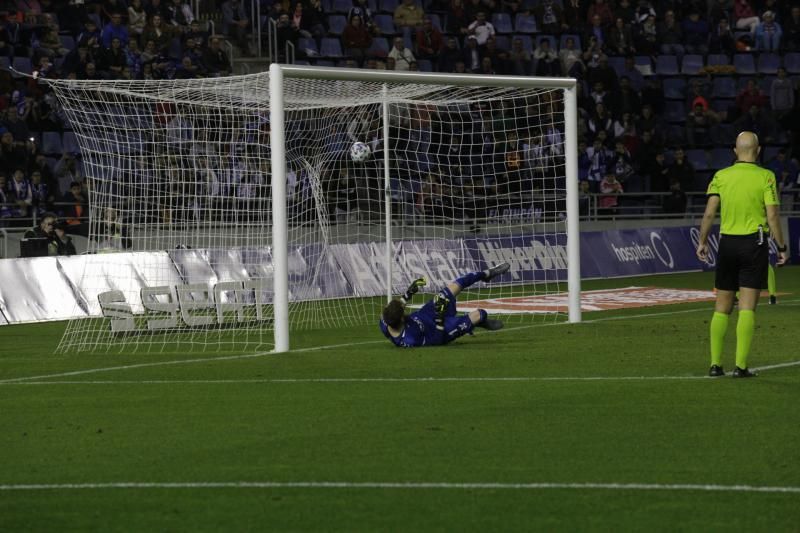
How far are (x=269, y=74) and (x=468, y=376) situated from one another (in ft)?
14.9

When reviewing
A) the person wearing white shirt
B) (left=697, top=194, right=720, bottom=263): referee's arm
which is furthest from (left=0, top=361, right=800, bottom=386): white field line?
the person wearing white shirt

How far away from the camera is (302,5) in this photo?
30.7 metres

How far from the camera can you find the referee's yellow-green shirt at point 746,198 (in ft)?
35.7

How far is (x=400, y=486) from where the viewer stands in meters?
7.13

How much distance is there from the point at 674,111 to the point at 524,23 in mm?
4406

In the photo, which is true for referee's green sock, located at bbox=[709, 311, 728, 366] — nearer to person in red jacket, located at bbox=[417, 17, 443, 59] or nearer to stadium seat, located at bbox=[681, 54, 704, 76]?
person in red jacket, located at bbox=[417, 17, 443, 59]

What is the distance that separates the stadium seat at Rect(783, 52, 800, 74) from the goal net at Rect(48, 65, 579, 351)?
12.0 meters

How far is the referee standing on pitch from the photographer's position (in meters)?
10.8

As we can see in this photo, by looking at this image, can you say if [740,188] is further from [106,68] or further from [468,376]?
[106,68]

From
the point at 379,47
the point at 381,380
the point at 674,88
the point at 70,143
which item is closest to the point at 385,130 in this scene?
the point at 381,380

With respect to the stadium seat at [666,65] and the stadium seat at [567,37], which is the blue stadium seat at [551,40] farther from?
the stadium seat at [666,65]

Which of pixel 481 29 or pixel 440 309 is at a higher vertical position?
A: pixel 481 29

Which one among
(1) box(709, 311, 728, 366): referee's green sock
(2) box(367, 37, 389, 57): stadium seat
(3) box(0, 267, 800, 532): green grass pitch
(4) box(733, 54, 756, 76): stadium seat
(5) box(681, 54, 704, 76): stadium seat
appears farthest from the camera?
(4) box(733, 54, 756, 76): stadium seat

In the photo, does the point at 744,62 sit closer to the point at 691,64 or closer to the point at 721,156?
the point at 691,64
